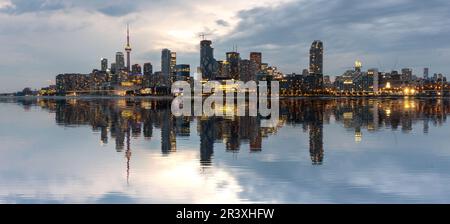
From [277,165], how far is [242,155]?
3769 mm

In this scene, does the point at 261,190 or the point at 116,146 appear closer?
the point at 261,190

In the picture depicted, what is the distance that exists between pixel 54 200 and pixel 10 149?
638 inches

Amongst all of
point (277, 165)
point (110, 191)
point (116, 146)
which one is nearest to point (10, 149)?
point (116, 146)

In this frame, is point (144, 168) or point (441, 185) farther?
point (144, 168)

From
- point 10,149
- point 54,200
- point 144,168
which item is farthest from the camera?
point 10,149

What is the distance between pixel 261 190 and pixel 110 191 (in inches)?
235
